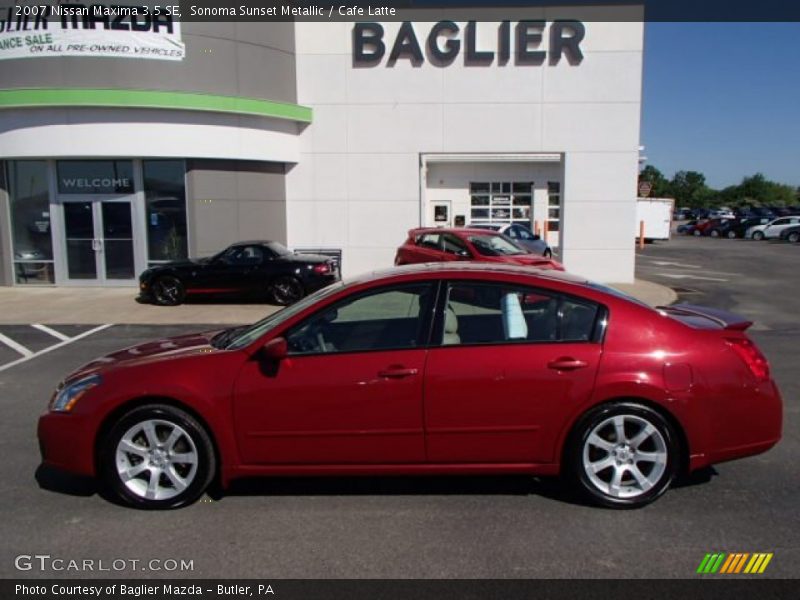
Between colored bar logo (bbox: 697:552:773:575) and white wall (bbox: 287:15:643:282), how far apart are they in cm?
1471

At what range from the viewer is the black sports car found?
13125 millimetres

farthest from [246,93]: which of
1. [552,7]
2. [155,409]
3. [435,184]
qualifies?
[155,409]

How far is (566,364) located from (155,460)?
2.55 meters

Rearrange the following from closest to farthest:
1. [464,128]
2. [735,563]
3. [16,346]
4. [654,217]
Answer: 1. [735,563]
2. [16,346]
3. [464,128]
4. [654,217]

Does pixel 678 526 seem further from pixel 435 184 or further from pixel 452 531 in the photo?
pixel 435 184

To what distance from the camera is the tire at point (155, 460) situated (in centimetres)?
396

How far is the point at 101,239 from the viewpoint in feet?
53.1

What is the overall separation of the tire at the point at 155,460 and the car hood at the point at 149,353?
0.36m

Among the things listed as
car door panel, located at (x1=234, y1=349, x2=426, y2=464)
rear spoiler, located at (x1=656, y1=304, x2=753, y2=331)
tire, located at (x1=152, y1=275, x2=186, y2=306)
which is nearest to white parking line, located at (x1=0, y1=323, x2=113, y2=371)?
tire, located at (x1=152, y1=275, x2=186, y2=306)

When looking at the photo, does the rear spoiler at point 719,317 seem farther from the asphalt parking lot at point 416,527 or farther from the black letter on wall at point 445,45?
the black letter on wall at point 445,45

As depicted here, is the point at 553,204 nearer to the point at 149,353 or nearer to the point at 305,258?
the point at 305,258

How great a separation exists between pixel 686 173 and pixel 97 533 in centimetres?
14008

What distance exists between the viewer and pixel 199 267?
13273mm

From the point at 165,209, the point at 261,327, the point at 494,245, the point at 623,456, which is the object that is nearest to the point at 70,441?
the point at 261,327
